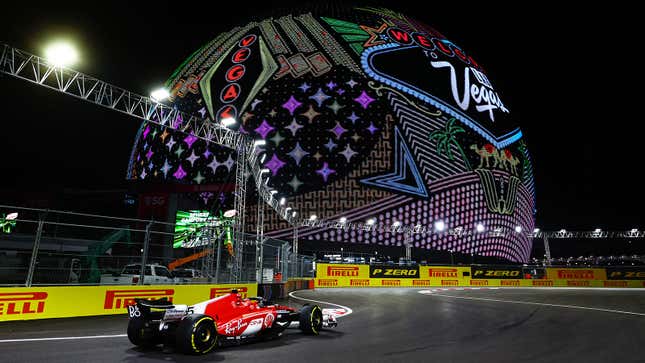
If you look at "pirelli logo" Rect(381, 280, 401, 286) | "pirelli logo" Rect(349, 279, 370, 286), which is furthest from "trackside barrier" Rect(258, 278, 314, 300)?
"pirelli logo" Rect(381, 280, 401, 286)

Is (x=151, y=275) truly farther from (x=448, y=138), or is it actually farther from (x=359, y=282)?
(x=448, y=138)

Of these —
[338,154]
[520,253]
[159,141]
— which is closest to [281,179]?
[338,154]

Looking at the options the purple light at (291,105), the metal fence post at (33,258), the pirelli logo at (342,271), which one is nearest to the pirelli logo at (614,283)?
the pirelli logo at (342,271)

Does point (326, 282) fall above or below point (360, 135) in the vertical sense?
below

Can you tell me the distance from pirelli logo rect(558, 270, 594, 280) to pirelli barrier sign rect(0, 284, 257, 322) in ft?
126

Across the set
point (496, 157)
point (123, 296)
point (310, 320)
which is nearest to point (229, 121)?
point (123, 296)

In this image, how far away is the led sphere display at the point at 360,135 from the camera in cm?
6425

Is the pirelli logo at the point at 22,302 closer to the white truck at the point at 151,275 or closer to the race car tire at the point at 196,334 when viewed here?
the white truck at the point at 151,275

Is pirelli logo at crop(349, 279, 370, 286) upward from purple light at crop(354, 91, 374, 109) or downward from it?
downward

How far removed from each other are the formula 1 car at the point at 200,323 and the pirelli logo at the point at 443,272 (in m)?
Result: 32.4

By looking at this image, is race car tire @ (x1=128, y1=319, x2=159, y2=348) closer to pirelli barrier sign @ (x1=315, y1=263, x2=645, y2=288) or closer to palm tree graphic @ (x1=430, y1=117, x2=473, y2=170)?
pirelli barrier sign @ (x1=315, y1=263, x2=645, y2=288)

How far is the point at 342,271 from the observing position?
34.2 meters

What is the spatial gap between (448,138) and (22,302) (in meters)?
69.9

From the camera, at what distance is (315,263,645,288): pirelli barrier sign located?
1357 inches
